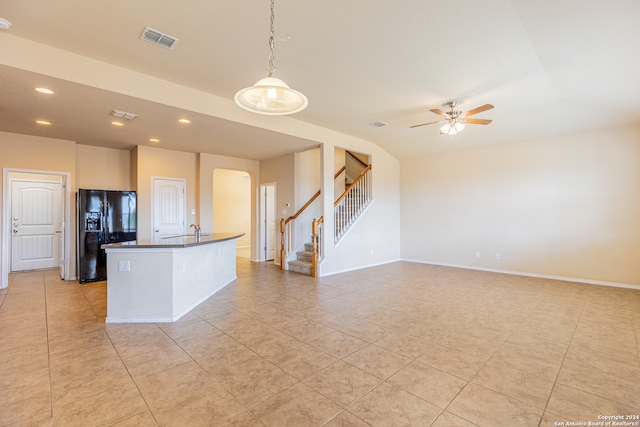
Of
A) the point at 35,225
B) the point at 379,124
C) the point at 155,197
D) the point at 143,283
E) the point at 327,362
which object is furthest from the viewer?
the point at 35,225

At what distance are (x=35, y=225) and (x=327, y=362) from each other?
7552mm

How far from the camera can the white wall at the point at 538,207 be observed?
5.09 metres

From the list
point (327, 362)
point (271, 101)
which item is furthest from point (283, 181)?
point (327, 362)

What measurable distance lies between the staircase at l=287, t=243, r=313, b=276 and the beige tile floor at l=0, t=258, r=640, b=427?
5.41 feet

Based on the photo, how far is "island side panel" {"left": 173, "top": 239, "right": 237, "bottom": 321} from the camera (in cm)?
362

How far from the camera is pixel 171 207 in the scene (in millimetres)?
6559

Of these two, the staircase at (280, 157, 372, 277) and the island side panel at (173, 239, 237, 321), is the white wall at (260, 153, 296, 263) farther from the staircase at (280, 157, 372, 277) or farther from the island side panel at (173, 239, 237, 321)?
the island side panel at (173, 239, 237, 321)

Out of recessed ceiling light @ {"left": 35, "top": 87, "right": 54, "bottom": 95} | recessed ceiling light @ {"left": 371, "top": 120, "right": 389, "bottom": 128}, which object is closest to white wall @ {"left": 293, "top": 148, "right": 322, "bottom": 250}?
recessed ceiling light @ {"left": 371, "top": 120, "right": 389, "bottom": 128}

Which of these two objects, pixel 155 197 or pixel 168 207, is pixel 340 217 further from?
pixel 155 197

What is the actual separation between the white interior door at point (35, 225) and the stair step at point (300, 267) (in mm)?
5032

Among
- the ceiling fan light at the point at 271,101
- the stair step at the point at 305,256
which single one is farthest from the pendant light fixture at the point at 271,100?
the stair step at the point at 305,256

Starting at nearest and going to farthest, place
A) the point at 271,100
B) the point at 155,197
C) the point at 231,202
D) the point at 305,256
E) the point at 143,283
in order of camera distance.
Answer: the point at 271,100, the point at 143,283, the point at 155,197, the point at 305,256, the point at 231,202

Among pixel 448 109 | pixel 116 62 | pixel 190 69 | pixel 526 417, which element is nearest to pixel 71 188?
pixel 116 62

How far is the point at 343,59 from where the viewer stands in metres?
3.25
